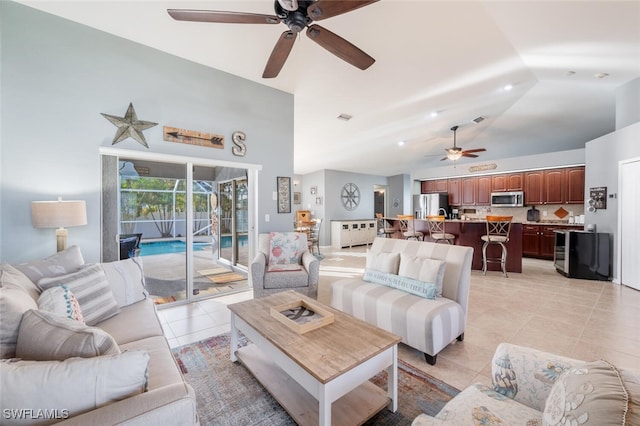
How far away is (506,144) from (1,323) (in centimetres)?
918

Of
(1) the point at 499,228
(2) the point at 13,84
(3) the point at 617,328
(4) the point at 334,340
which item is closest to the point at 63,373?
(4) the point at 334,340

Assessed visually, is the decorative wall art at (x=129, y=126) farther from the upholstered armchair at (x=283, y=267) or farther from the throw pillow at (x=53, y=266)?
the upholstered armchair at (x=283, y=267)

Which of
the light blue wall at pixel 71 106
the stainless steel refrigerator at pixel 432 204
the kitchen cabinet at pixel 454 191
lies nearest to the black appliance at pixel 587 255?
the kitchen cabinet at pixel 454 191

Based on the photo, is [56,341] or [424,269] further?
[424,269]

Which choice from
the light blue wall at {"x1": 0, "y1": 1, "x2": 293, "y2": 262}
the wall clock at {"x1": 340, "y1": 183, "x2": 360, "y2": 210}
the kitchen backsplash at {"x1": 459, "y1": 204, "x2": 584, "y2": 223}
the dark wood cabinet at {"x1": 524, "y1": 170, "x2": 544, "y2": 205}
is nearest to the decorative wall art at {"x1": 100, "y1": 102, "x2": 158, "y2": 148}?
the light blue wall at {"x1": 0, "y1": 1, "x2": 293, "y2": 262}

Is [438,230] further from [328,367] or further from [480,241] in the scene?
[328,367]

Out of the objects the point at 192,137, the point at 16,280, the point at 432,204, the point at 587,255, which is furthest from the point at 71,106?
the point at 432,204

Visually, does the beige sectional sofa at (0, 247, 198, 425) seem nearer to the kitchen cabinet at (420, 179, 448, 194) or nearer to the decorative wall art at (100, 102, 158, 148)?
the decorative wall art at (100, 102, 158, 148)

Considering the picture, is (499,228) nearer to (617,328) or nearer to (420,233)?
(420,233)

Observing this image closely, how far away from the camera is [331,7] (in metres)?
1.65

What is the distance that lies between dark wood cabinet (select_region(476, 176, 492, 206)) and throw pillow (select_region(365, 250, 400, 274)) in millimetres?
5971

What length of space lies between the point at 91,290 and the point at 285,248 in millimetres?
2183

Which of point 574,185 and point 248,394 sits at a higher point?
point 574,185

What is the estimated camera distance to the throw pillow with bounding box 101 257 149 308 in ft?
7.07
